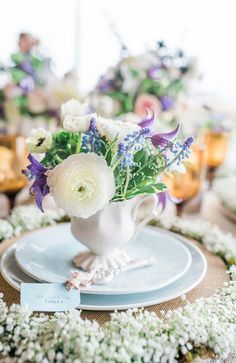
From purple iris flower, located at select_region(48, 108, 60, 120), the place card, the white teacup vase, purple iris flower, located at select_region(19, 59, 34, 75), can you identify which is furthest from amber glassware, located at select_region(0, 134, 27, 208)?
the place card

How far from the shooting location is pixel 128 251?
1138 mm

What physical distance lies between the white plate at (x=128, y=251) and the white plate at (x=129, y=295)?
1cm

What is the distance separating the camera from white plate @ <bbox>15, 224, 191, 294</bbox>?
3.09 ft

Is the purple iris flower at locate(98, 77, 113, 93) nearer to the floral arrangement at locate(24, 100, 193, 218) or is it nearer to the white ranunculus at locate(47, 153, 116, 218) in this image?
the floral arrangement at locate(24, 100, 193, 218)

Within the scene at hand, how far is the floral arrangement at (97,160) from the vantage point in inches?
33.4

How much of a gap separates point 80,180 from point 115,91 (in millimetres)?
1158

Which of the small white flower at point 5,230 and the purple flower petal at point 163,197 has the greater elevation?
the purple flower petal at point 163,197

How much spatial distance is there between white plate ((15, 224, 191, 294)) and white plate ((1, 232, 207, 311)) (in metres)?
0.01

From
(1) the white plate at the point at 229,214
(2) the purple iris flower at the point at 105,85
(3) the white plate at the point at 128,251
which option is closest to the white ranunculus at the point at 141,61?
(2) the purple iris flower at the point at 105,85

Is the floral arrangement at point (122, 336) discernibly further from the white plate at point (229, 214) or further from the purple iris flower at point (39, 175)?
the white plate at point (229, 214)

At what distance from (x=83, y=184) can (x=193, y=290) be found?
331 millimetres

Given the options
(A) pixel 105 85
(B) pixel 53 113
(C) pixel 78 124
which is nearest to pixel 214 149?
(A) pixel 105 85

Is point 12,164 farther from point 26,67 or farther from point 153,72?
point 153,72

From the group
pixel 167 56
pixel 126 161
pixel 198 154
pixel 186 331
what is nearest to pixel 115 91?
pixel 167 56
